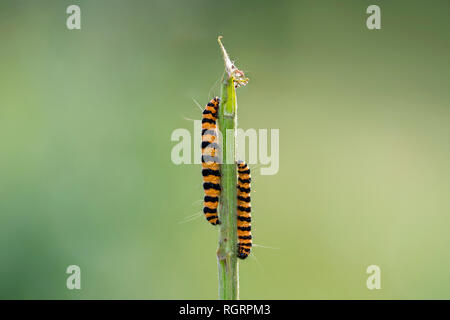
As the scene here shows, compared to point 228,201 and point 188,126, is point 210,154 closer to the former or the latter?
point 228,201

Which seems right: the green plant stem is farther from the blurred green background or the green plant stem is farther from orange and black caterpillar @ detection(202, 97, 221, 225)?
the blurred green background

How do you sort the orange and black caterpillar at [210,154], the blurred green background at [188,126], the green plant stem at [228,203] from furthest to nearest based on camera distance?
the blurred green background at [188,126], the orange and black caterpillar at [210,154], the green plant stem at [228,203]

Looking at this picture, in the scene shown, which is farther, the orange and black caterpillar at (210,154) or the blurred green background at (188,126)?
the blurred green background at (188,126)

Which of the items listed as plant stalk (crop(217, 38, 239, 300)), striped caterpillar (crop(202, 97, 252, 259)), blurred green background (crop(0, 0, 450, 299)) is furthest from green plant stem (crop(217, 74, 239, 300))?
blurred green background (crop(0, 0, 450, 299))

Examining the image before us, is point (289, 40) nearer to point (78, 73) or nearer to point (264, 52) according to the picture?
point (264, 52)

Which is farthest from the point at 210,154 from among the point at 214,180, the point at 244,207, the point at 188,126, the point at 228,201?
the point at 188,126

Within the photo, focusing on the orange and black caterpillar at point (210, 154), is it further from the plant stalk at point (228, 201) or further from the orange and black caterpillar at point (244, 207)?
the plant stalk at point (228, 201)

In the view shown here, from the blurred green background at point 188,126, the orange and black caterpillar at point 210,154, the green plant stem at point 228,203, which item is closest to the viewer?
Result: the green plant stem at point 228,203

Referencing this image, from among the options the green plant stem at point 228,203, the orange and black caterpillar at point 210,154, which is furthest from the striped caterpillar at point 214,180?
the green plant stem at point 228,203
